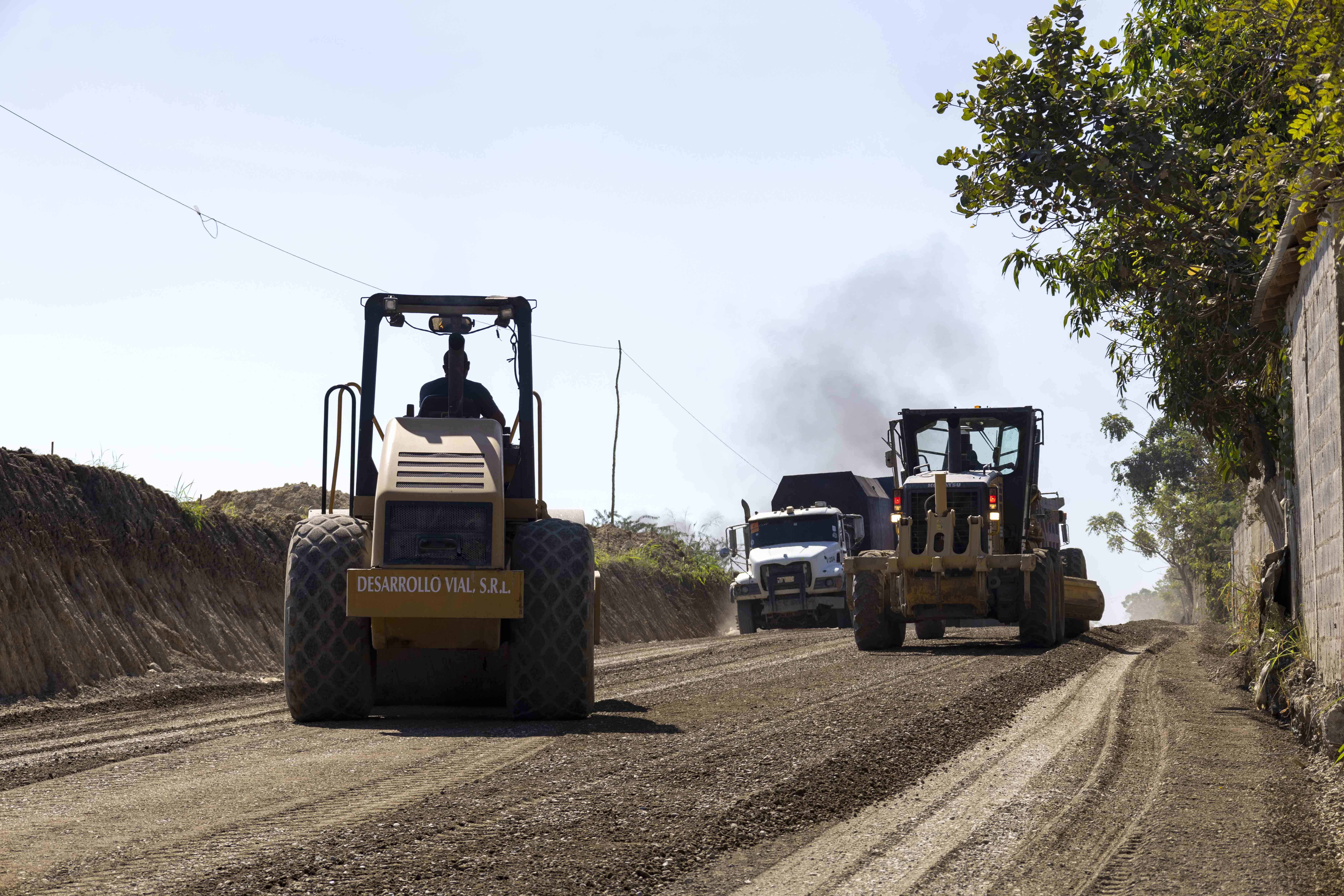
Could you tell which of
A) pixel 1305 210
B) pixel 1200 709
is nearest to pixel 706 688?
pixel 1200 709

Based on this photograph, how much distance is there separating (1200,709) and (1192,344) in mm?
4492

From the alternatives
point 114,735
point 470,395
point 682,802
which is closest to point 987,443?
point 470,395

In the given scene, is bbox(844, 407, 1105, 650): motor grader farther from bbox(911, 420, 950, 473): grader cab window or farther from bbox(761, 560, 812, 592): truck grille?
bbox(761, 560, 812, 592): truck grille

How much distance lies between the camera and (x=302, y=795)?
20.5 feet

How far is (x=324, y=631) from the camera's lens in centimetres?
909

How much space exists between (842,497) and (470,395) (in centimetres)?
2223

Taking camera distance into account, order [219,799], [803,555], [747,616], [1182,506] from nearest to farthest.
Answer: [219,799] → [803,555] → [747,616] → [1182,506]

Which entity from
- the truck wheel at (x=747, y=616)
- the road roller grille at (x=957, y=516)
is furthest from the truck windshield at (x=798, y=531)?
the road roller grille at (x=957, y=516)

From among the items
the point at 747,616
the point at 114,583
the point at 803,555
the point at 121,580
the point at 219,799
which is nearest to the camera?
the point at 219,799

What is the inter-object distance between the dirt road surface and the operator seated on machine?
2.40m

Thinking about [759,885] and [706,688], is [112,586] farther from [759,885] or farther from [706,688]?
[759,885]

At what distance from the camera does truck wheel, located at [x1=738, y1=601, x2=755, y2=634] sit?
3012 centimetres

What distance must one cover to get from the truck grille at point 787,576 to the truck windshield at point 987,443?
→ 32.4ft

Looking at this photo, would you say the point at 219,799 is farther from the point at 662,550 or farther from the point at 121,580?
the point at 662,550
